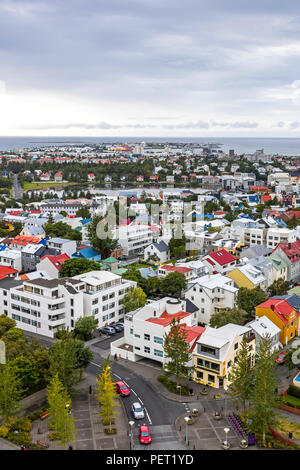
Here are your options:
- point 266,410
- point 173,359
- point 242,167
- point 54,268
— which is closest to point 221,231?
point 54,268

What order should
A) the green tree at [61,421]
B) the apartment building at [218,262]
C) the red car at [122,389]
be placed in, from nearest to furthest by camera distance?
1. the green tree at [61,421]
2. the red car at [122,389]
3. the apartment building at [218,262]

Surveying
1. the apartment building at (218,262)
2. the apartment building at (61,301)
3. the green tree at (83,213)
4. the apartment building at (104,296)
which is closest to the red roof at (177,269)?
the apartment building at (218,262)

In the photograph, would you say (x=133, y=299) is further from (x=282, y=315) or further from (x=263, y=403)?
(x=263, y=403)

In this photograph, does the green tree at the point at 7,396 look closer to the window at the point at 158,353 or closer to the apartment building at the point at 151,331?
the apartment building at the point at 151,331

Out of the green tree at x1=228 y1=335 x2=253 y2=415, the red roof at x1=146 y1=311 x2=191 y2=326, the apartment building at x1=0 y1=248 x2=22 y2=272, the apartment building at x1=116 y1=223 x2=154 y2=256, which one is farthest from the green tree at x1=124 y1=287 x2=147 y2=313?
the apartment building at x1=116 y1=223 x2=154 y2=256

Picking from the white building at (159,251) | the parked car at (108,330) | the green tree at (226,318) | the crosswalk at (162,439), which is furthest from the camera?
the white building at (159,251)

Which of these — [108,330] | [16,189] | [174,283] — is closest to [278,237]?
[174,283]
